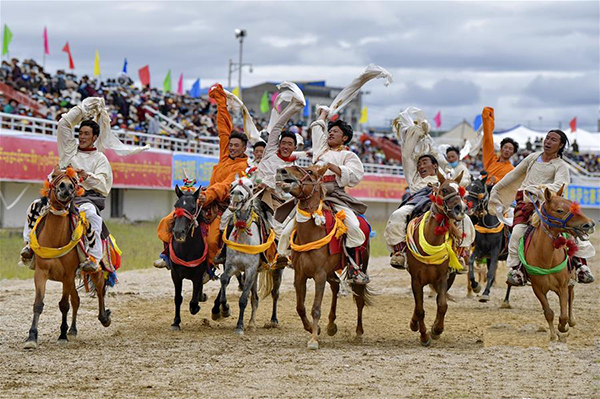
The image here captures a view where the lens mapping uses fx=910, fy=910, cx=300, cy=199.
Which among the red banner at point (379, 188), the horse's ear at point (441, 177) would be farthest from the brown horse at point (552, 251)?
the red banner at point (379, 188)

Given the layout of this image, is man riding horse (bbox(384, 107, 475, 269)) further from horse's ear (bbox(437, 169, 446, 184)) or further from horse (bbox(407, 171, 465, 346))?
horse's ear (bbox(437, 169, 446, 184))

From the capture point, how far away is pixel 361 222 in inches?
438

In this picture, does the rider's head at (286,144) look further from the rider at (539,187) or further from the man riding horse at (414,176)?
the rider at (539,187)

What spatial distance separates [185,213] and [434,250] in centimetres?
314

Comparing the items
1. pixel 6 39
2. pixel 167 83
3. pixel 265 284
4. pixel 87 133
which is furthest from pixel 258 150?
pixel 167 83

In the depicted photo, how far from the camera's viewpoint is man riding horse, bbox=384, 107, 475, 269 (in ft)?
36.3

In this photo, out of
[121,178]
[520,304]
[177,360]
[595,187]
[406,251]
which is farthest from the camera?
[595,187]

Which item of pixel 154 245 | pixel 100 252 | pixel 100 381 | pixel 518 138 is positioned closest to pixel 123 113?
pixel 154 245

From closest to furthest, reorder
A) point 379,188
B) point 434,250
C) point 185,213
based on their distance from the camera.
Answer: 1. point 434,250
2. point 185,213
3. point 379,188

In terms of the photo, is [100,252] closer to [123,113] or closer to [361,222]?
[361,222]

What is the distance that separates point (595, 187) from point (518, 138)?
1109cm

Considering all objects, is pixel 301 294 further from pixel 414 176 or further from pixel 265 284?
pixel 414 176

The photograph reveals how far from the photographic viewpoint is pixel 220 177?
1238cm

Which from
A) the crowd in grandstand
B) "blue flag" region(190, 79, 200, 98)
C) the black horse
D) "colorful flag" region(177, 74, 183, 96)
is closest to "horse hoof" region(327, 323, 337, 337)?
the black horse
